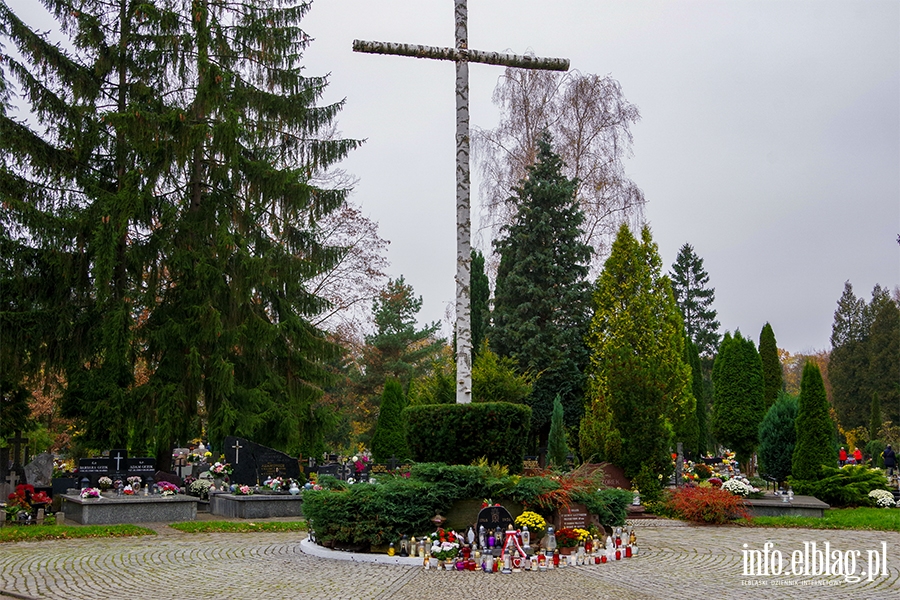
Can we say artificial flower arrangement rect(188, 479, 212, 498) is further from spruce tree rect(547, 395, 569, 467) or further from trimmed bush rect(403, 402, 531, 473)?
spruce tree rect(547, 395, 569, 467)

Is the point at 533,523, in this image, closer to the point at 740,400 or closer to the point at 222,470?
the point at 222,470

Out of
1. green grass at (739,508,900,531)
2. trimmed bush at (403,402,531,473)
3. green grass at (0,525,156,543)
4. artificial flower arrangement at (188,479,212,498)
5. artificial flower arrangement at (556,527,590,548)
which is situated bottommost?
green grass at (0,525,156,543)

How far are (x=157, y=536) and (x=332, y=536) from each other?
13.8 feet

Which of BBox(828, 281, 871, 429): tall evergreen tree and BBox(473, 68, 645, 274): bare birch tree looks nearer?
BBox(473, 68, 645, 274): bare birch tree

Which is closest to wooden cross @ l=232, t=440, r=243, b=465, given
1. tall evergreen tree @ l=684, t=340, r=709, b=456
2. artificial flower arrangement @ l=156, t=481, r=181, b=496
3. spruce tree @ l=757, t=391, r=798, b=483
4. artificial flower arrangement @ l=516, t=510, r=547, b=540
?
artificial flower arrangement @ l=156, t=481, r=181, b=496

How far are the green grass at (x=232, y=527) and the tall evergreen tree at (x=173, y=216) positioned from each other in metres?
4.69

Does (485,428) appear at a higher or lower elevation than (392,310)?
lower

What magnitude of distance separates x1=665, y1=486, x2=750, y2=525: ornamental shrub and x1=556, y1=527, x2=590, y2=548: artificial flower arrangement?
18.4ft

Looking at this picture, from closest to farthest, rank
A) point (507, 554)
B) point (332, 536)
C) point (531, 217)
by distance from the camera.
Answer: point (507, 554)
point (332, 536)
point (531, 217)

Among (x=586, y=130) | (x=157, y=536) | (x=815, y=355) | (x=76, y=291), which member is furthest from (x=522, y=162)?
(x=815, y=355)

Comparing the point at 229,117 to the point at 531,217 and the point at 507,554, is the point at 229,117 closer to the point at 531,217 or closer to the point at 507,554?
the point at 531,217

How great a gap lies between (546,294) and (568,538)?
17123mm

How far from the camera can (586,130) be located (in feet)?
97.2

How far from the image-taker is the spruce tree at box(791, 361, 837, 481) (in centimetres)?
1892
